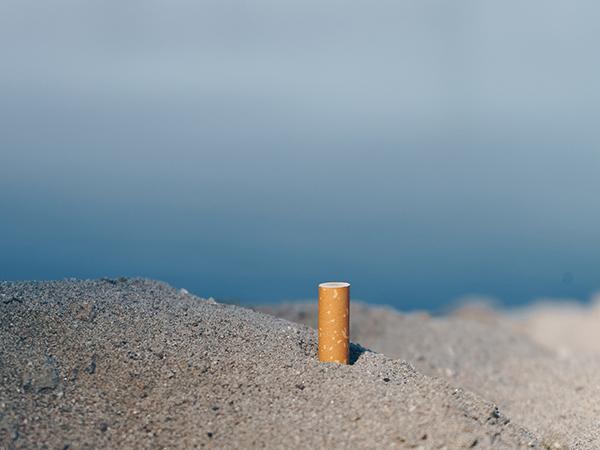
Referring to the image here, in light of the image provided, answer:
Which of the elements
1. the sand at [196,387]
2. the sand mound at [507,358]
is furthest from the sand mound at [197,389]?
the sand mound at [507,358]

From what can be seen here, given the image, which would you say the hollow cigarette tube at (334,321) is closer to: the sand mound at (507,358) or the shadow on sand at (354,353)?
the shadow on sand at (354,353)

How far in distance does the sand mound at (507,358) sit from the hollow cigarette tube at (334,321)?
1.45 m

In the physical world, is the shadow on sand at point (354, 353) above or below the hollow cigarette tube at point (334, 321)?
below

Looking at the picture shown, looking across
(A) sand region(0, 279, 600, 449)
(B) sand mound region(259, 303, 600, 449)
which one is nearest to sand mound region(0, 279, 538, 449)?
(A) sand region(0, 279, 600, 449)

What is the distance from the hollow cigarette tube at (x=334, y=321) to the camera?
5160mm

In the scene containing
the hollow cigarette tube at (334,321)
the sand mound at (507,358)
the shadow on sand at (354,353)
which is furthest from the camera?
the sand mound at (507,358)

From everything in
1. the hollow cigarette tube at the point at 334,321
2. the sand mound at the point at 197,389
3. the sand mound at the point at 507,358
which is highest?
the hollow cigarette tube at the point at 334,321

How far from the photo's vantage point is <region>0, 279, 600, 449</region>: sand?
15.2ft

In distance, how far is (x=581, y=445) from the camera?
5926 mm

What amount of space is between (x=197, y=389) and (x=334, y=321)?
90cm

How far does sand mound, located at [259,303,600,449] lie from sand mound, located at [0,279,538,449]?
43.1 inches

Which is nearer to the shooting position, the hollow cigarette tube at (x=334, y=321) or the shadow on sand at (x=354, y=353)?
the hollow cigarette tube at (x=334, y=321)

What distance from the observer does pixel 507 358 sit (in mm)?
9219

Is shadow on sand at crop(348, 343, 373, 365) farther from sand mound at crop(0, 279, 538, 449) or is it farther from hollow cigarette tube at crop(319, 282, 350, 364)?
hollow cigarette tube at crop(319, 282, 350, 364)
